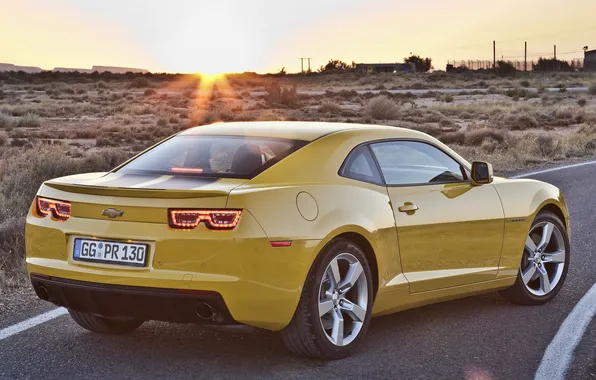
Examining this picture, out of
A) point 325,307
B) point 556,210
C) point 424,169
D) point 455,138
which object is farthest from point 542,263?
point 455,138

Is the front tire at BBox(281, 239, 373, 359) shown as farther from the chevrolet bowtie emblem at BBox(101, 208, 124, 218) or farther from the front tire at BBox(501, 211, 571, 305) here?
the front tire at BBox(501, 211, 571, 305)

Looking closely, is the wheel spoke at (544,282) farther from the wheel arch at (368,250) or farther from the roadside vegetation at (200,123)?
the roadside vegetation at (200,123)

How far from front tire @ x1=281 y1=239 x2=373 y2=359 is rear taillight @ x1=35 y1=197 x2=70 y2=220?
1421mm

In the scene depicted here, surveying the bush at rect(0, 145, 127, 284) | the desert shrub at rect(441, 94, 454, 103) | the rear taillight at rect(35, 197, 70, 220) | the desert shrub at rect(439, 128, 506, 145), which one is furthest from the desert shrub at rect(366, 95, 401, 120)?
the rear taillight at rect(35, 197, 70, 220)

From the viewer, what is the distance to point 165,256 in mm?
5191

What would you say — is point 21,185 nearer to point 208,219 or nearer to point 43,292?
point 43,292

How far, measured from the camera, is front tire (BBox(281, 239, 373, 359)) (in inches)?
217

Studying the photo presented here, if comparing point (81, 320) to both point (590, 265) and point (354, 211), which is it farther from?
point (590, 265)

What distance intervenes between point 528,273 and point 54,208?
3684 millimetres

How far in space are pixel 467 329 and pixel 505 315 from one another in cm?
62

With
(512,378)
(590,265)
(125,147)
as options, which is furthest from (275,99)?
(512,378)

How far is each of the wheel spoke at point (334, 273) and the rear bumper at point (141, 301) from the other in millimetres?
728

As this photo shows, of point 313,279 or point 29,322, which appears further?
point 29,322

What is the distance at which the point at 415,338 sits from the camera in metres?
6.37
